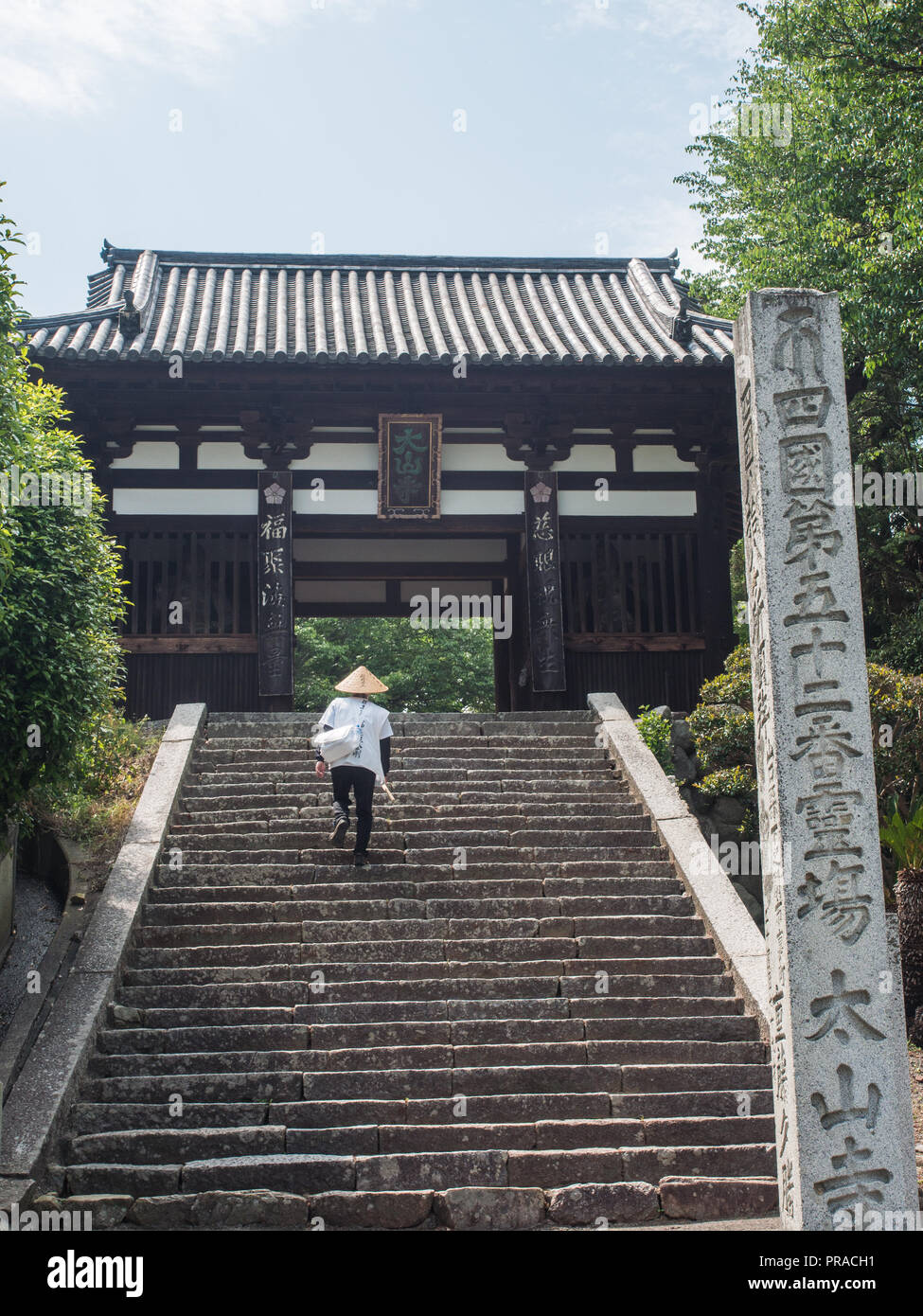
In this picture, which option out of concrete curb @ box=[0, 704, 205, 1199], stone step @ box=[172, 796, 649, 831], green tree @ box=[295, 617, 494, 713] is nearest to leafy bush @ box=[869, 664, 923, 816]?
stone step @ box=[172, 796, 649, 831]

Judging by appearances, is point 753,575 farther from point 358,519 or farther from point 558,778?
point 358,519

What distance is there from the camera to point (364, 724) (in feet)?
29.8

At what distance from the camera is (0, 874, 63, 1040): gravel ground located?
8.13 m

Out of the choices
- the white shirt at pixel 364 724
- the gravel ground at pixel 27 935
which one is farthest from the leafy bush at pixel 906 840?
the gravel ground at pixel 27 935

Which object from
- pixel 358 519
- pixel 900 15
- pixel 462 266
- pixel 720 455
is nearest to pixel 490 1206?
pixel 358 519

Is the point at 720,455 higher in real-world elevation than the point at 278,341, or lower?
lower

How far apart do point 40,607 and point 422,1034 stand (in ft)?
12.1

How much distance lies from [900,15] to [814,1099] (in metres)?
10.9

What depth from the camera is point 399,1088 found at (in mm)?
6867

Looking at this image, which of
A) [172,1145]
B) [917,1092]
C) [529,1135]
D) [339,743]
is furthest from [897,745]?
[172,1145]

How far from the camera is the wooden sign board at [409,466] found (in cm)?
1385

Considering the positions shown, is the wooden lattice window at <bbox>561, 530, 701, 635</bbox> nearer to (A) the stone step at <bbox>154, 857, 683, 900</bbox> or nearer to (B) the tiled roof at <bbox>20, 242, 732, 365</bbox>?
(B) the tiled roof at <bbox>20, 242, 732, 365</bbox>

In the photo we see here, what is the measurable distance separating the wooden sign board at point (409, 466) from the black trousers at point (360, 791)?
5.46m

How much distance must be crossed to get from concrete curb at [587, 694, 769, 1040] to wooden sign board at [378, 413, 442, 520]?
361 cm
